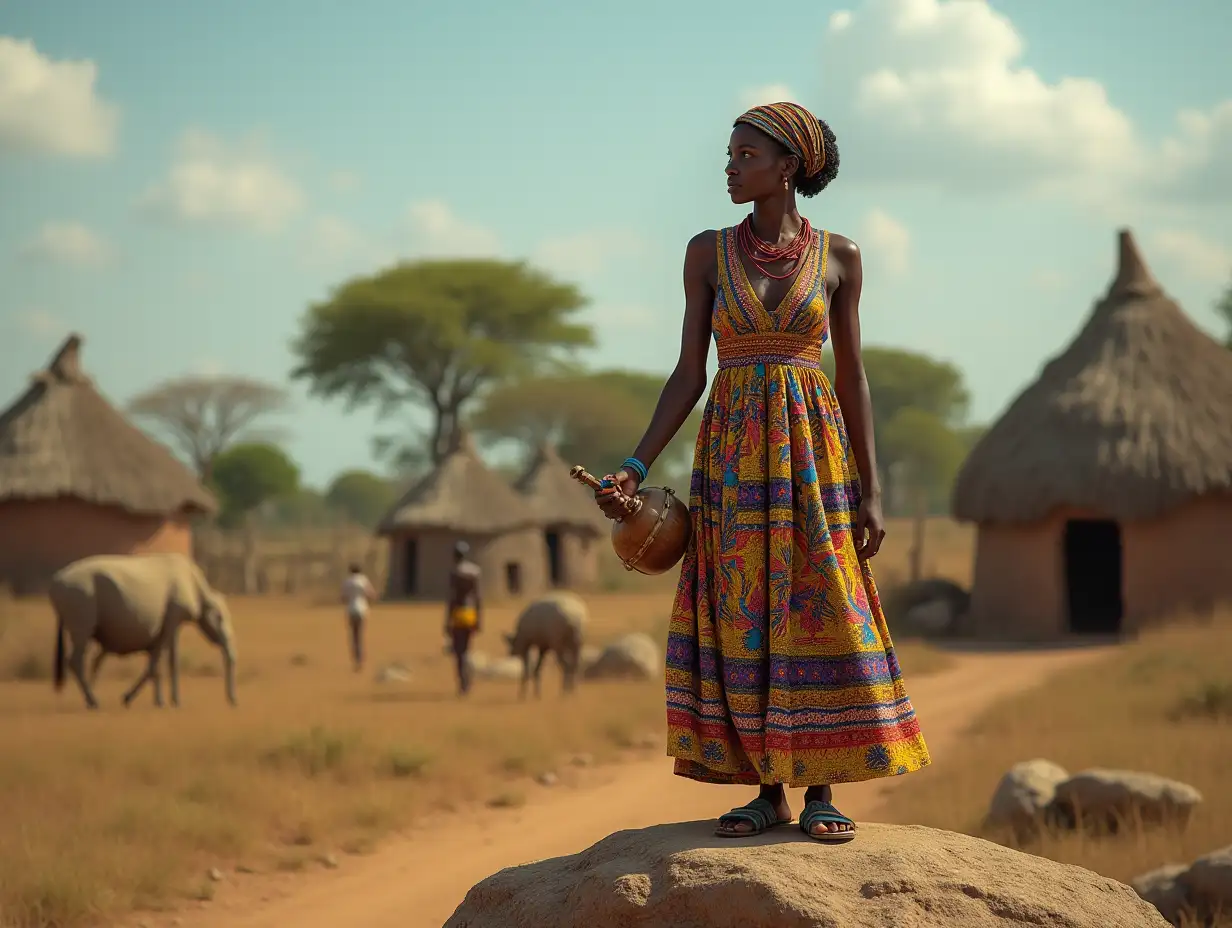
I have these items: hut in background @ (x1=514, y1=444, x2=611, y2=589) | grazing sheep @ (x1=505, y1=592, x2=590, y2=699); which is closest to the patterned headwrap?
grazing sheep @ (x1=505, y1=592, x2=590, y2=699)

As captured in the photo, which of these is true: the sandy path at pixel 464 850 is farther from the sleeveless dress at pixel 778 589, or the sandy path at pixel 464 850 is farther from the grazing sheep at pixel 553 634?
the grazing sheep at pixel 553 634

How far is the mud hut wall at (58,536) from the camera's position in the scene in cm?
1834

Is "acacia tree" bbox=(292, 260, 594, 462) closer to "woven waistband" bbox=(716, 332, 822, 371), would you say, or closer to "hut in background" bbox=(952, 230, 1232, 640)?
"hut in background" bbox=(952, 230, 1232, 640)

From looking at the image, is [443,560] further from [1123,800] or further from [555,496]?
[1123,800]

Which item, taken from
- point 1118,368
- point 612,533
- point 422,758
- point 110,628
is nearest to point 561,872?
point 612,533

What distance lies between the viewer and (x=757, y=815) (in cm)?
337

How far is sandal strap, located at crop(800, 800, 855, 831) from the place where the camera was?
129 inches

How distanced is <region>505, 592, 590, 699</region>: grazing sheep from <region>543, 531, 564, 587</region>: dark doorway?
16364 millimetres

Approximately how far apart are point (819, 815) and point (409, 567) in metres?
22.0

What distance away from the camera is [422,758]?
7.67 meters

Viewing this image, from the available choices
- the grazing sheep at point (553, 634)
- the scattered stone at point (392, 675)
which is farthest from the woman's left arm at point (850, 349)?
the scattered stone at point (392, 675)

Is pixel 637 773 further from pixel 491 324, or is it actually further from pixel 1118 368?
pixel 491 324

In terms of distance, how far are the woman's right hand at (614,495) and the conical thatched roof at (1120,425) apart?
13.3 metres

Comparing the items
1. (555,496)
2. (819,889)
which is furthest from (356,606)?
(555,496)
